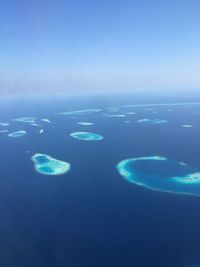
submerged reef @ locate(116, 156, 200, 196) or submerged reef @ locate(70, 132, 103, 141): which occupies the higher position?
submerged reef @ locate(116, 156, 200, 196)

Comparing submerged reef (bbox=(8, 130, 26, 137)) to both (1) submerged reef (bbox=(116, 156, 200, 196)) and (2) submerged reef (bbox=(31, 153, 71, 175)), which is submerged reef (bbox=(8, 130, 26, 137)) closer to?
(2) submerged reef (bbox=(31, 153, 71, 175))

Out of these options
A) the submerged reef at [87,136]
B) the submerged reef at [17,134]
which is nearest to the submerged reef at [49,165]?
the submerged reef at [87,136]

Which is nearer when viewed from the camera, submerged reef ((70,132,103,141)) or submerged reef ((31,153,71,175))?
submerged reef ((31,153,71,175))

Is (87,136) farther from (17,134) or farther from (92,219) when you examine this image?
(92,219)

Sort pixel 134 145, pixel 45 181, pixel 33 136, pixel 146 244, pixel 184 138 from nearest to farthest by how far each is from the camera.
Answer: pixel 146 244, pixel 45 181, pixel 134 145, pixel 184 138, pixel 33 136

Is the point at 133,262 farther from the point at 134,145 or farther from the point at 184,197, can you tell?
the point at 134,145

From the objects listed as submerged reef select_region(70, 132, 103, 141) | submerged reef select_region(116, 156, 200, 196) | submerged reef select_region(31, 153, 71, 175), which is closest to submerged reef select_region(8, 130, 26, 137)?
submerged reef select_region(70, 132, 103, 141)

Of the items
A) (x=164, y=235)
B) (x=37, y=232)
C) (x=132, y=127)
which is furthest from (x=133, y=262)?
→ (x=132, y=127)
